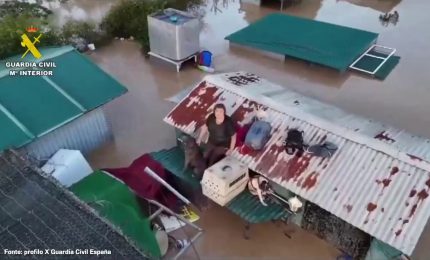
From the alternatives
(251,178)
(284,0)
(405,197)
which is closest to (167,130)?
(251,178)

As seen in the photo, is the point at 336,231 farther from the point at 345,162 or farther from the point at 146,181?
the point at 146,181

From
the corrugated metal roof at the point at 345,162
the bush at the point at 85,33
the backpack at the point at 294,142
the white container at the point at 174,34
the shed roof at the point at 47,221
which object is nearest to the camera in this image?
the shed roof at the point at 47,221

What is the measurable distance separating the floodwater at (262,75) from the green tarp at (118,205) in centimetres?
130

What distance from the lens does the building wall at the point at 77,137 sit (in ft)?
24.0

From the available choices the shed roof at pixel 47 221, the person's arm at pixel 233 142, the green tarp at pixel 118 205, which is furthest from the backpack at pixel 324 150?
the shed roof at pixel 47 221

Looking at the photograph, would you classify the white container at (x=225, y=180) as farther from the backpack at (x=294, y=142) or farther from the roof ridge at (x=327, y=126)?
the roof ridge at (x=327, y=126)

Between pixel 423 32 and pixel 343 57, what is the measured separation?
179 inches

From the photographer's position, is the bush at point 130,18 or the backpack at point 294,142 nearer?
the backpack at point 294,142

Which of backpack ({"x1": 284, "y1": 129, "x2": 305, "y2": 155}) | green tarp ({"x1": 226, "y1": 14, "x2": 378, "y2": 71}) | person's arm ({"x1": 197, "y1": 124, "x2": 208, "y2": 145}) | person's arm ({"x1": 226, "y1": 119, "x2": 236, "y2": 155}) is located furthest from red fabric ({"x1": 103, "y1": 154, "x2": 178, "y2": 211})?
green tarp ({"x1": 226, "y1": 14, "x2": 378, "y2": 71})

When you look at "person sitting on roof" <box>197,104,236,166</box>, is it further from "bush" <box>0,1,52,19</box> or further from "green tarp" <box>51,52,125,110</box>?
"bush" <box>0,1,52,19</box>

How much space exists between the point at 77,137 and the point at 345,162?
525cm

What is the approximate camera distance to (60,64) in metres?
8.09

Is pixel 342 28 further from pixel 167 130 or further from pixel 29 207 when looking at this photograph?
pixel 29 207

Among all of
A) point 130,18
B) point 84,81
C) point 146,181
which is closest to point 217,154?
point 146,181
